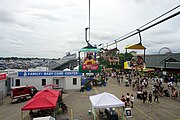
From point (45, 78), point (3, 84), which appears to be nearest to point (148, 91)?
point (45, 78)

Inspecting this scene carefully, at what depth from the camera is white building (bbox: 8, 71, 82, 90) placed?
26297 mm

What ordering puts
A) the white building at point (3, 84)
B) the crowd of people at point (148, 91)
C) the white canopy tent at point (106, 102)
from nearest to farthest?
1. the white canopy tent at point (106, 102)
2. the crowd of people at point (148, 91)
3. the white building at point (3, 84)

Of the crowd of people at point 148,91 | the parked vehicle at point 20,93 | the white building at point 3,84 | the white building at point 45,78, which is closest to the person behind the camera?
the crowd of people at point 148,91

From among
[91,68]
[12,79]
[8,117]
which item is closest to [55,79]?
[12,79]

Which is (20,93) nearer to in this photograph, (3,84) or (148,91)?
Answer: (3,84)

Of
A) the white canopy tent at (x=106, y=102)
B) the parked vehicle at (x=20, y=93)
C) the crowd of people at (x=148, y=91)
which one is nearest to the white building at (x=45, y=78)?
the parked vehicle at (x=20, y=93)

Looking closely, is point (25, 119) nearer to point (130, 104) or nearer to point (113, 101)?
point (113, 101)

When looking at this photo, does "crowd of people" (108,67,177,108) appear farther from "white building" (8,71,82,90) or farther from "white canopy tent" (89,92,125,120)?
"white building" (8,71,82,90)

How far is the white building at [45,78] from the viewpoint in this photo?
26297 mm

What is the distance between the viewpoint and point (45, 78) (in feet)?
90.4

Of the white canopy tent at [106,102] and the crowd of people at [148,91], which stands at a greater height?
the white canopy tent at [106,102]

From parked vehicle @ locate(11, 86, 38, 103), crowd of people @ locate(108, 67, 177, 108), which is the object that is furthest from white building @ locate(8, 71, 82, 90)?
crowd of people @ locate(108, 67, 177, 108)

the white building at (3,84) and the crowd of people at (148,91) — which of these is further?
the white building at (3,84)

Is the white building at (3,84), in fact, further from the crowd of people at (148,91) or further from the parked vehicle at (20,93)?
the crowd of people at (148,91)
